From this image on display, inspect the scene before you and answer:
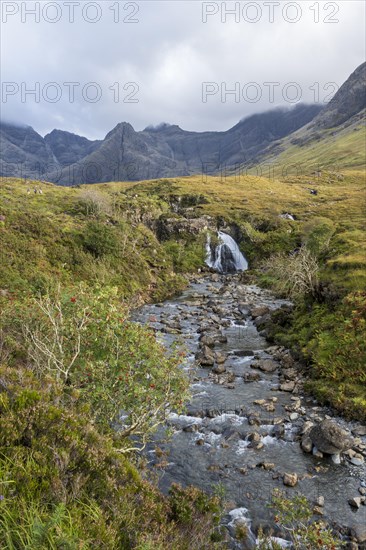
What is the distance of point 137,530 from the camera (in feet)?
24.4

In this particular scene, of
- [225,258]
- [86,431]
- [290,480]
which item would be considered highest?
[225,258]

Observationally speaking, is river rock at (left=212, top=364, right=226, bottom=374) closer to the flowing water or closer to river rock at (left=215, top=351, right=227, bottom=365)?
the flowing water

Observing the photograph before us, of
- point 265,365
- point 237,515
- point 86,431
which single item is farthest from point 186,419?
point 86,431

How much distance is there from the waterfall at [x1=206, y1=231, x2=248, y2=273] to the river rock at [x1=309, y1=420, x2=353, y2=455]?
63.1 meters

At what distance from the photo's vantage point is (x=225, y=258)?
82750 millimetres

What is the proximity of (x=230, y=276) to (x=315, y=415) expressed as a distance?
180 feet

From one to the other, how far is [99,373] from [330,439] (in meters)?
11.7

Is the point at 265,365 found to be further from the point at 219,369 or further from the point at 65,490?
the point at 65,490

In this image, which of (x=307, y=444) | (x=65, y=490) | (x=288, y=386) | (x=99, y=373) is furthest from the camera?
(x=288, y=386)

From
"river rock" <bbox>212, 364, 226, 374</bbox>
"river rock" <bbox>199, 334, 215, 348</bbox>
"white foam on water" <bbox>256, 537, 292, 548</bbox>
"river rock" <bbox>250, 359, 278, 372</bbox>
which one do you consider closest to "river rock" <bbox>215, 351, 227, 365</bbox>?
"river rock" <bbox>212, 364, 226, 374</bbox>

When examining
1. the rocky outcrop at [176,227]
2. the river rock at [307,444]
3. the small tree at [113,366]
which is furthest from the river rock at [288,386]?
the rocky outcrop at [176,227]

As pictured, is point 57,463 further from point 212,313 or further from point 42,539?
point 212,313

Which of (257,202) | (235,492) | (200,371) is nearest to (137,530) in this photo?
(235,492)

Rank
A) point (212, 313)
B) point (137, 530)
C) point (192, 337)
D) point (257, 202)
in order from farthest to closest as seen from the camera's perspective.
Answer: point (257, 202)
point (212, 313)
point (192, 337)
point (137, 530)
